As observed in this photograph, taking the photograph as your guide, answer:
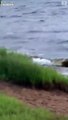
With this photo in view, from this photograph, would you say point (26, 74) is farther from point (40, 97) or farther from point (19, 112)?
point (19, 112)

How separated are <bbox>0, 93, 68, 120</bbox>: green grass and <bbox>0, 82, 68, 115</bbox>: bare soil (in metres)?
0.36

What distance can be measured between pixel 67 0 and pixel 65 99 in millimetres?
59220

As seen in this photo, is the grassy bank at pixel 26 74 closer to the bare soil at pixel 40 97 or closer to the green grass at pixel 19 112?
the bare soil at pixel 40 97

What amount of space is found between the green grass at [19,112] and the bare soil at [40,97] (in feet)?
1.17

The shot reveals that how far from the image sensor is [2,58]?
9000 millimetres

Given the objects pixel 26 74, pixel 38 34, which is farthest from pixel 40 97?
pixel 38 34

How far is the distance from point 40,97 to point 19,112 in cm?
153

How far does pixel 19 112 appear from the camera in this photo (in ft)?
21.4

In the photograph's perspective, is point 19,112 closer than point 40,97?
Yes

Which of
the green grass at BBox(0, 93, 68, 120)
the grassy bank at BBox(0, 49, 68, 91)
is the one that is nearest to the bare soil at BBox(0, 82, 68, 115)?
the grassy bank at BBox(0, 49, 68, 91)

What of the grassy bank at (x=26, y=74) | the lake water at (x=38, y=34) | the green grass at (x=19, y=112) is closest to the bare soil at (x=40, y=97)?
the grassy bank at (x=26, y=74)

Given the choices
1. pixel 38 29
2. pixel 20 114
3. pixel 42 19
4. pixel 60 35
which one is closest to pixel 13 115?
pixel 20 114

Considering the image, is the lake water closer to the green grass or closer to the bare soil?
the bare soil

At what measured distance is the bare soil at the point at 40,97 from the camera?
24.2 ft
